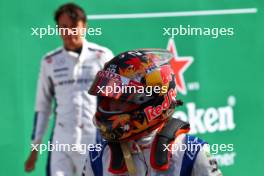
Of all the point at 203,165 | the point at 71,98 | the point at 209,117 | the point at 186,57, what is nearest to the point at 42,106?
the point at 71,98

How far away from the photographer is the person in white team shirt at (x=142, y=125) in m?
2.67

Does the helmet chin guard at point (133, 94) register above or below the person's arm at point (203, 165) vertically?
above

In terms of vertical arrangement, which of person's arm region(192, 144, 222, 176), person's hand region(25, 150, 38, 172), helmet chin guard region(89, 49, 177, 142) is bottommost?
person's arm region(192, 144, 222, 176)

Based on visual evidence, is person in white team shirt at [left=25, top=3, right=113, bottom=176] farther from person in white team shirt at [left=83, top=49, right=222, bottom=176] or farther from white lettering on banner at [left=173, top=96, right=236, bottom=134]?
person in white team shirt at [left=83, top=49, right=222, bottom=176]

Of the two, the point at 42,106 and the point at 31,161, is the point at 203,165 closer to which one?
the point at 42,106

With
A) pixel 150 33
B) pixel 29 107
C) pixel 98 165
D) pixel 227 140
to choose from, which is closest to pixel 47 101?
pixel 29 107

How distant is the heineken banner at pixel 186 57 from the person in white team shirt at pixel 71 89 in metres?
0.75

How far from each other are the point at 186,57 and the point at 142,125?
403cm

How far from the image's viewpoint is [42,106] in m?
5.72

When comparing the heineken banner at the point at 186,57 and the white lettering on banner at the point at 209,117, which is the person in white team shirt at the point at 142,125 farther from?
the white lettering on banner at the point at 209,117

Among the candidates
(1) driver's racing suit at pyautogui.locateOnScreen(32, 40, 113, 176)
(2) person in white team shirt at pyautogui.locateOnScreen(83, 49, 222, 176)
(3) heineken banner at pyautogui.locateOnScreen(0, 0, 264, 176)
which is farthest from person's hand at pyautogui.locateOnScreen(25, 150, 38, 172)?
(2) person in white team shirt at pyautogui.locateOnScreen(83, 49, 222, 176)

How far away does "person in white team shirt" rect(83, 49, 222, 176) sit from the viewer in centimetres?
267

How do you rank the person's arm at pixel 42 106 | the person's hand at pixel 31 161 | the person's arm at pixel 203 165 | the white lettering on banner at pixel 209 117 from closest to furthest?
the person's arm at pixel 203 165
the person's arm at pixel 42 106
the person's hand at pixel 31 161
the white lettering on banner at pixel 209 117

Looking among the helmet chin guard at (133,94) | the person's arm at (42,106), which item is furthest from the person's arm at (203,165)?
the person's arm at (42,106)
